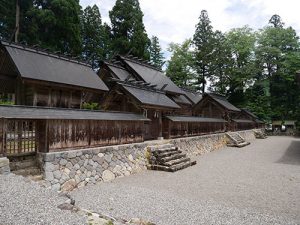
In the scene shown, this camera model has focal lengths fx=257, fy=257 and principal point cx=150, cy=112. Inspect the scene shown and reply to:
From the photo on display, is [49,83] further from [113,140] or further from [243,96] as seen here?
[243,96]

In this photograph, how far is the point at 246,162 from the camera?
53.9 feet

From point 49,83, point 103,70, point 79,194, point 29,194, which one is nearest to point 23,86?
point 49,83

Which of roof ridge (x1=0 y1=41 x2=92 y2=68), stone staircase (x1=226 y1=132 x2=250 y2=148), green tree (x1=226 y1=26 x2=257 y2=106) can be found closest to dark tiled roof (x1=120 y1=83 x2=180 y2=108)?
roof ridge (x1=0 y1=41 x2=92 y2=68)

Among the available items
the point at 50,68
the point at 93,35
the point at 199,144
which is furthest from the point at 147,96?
the point at 93,35

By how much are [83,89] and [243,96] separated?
36.5 meters

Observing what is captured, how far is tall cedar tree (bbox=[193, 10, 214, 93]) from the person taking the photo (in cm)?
4341

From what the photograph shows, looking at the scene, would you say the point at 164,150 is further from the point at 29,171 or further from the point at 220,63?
the point at 220,63

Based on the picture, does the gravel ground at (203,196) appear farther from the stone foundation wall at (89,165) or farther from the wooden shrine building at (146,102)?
the wooden shrine building at (146,102)

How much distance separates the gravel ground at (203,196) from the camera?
7.10 metres

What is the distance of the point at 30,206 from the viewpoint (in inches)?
211

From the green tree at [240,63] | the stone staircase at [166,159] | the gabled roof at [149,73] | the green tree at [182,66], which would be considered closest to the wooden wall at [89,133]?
the stone staircase at [166,159]

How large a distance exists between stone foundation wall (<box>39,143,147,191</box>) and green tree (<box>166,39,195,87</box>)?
31662 mm

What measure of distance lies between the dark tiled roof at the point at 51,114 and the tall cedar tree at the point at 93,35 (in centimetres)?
2414

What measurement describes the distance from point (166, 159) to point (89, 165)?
4.94 meters
